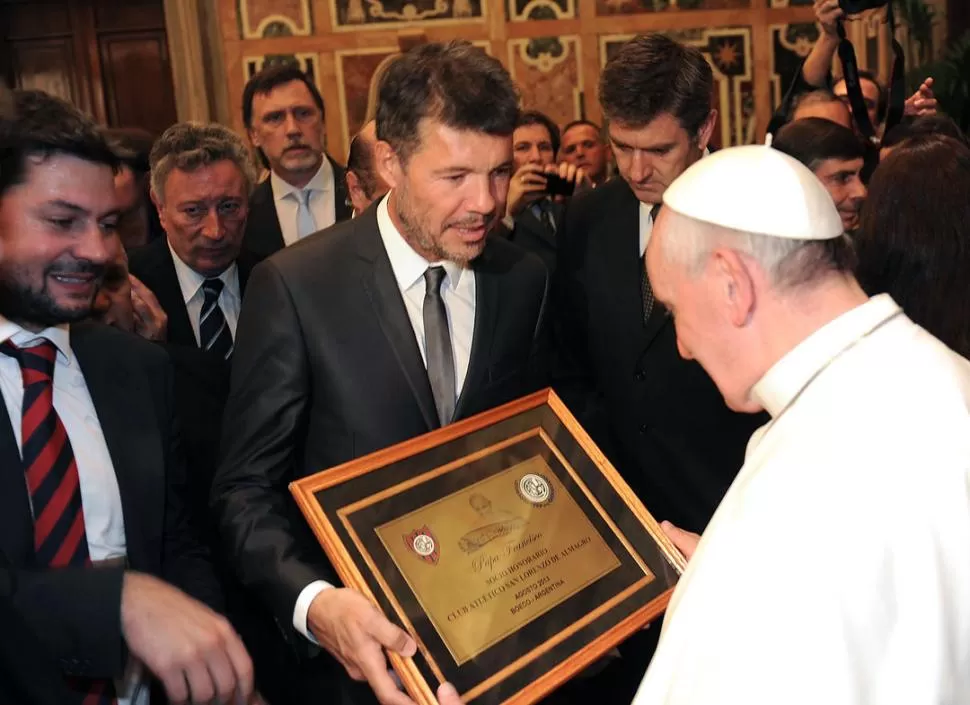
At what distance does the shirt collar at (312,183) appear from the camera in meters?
5.25

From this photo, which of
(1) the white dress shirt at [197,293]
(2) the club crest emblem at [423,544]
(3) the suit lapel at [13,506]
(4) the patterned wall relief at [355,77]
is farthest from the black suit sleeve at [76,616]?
(4) the patterned wall relief at [355,77]

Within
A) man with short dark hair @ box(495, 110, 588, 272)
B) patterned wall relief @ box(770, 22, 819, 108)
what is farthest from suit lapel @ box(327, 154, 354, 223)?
patterned wall relief @ box(770, 22, 819, 108)

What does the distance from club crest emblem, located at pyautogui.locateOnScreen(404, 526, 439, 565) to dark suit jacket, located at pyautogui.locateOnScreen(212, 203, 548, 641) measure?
27cm

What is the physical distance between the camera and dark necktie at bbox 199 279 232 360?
3.73 m

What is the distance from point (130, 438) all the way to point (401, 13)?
19.7 feet

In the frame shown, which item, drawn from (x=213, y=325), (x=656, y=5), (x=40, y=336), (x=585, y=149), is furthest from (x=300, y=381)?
(x=656, y=5)

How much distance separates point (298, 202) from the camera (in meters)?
5.27

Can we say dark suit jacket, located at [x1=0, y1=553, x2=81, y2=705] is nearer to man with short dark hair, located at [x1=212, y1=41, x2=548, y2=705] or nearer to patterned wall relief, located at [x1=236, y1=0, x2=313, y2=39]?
man with short dark hair, located at [x1=212, y1=41, x2=548, y2=705]

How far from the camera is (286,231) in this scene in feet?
17.1

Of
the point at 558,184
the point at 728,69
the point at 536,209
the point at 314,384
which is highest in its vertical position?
the point at 728,69

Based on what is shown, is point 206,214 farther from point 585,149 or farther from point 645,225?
point 585,149

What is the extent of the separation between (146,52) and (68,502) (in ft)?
24.1

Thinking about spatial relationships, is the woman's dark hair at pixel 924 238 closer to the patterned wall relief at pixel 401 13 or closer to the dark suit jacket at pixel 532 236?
the dark suit jacket at pixel 532 236

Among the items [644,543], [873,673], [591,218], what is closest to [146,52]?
[591,218]
